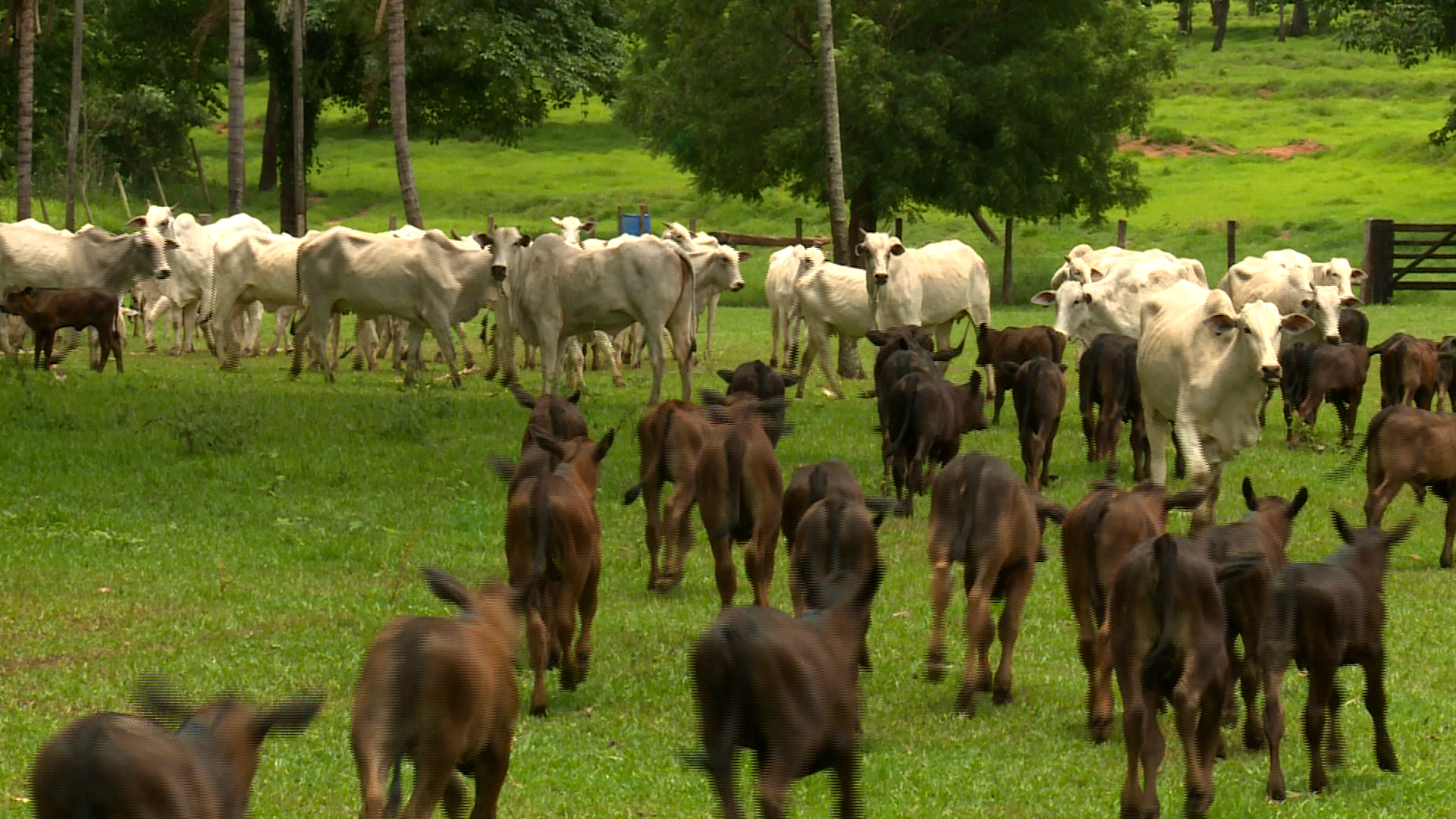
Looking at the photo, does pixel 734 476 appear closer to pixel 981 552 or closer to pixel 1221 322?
pixel 981 552

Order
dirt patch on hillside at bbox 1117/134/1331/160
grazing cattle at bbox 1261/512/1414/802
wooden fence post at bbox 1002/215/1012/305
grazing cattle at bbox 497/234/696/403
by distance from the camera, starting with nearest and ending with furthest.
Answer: grazing cattle at bbox 1261/512/1414/802
grazing cattle at bbox 497/234/696/403
wooden fence post at bbox 1002/215/1012/305
dirt patch on hillside at bbox 1117/134/1331/160

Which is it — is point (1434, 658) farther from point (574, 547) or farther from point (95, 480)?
point (95, 480)

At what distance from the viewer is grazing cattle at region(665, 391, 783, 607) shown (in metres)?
10.9

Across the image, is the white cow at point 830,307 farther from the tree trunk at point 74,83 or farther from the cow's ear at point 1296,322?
the tree trunk at point 74,83

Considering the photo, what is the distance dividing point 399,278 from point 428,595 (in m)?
12.9

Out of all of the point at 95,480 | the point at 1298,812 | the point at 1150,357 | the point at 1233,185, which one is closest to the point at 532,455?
the point at 1298,812

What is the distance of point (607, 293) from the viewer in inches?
→ 903

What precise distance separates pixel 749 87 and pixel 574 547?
105 feet

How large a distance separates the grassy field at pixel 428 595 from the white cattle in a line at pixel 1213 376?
2.70 ft

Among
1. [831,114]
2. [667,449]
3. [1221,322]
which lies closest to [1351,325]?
[831,114]

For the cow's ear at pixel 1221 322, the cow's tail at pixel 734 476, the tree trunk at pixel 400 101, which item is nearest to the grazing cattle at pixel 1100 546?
the cow's tail at pixel 734 476

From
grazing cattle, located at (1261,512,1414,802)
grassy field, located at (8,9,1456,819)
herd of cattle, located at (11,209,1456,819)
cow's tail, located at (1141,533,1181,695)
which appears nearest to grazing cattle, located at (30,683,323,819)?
herd of cattle, located at (11,209,1456,819)

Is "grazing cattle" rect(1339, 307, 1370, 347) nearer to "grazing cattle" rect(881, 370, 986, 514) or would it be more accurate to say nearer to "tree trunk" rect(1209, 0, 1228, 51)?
"grazing cattle" rect(881, 370, 986, 514)

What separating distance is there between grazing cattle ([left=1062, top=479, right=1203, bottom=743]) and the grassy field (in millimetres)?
233
